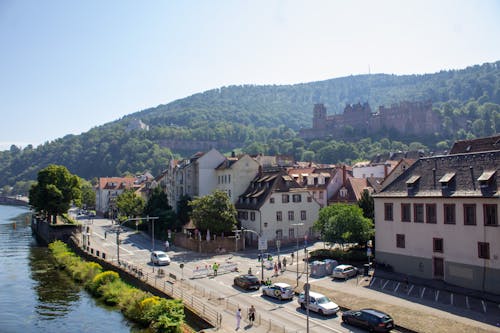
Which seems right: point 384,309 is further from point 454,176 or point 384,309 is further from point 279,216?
point 279,216

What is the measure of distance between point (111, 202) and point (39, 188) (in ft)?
134

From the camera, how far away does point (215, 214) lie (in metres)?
72.6

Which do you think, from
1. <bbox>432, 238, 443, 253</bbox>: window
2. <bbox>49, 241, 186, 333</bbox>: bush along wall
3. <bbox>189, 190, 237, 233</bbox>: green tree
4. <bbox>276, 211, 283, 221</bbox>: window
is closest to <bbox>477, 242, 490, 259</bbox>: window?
<bbox>432, 238, 443, 253</bbox>: window

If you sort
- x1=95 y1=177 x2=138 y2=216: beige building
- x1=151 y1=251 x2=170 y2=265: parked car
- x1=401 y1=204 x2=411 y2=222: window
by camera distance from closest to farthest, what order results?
1. x1=401 y1=204 x2=411 y2=222: window
2. x1=151 y1=251 x2=170 y2=265: parked car
3. x1=95 y1=177 x2=138 y2=216: beige building

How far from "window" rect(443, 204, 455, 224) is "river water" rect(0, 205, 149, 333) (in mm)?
28939

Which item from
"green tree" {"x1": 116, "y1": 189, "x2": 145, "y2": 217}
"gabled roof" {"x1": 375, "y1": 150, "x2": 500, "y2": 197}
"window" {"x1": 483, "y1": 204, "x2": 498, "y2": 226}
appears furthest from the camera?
"green tree" {"x1": 116, "y1": 189, "x2": 145, "y2": 217}

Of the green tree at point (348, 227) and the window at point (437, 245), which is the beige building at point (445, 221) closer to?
the window at point (437, 245)

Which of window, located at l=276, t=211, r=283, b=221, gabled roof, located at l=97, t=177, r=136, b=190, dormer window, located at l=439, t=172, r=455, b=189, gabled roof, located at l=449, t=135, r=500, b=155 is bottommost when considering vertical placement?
window, located at l=276, t=211, r=283, b=221

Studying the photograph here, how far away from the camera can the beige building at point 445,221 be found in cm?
4369

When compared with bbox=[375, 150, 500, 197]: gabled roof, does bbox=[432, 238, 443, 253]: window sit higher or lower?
lower

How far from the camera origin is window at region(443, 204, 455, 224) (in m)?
46.7

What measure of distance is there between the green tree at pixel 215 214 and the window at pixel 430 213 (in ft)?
103

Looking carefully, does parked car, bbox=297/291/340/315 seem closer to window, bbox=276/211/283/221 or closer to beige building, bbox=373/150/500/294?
beige building, bbox=373/150/500/294

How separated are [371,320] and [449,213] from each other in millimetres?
17025
